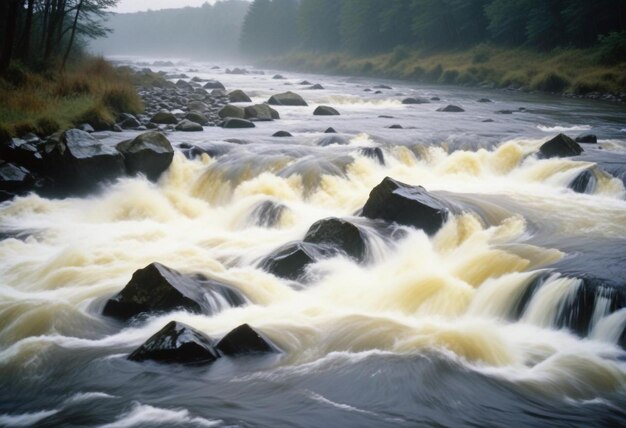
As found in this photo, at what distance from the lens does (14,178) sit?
12.6 m

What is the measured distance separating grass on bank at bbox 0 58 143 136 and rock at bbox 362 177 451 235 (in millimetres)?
9327

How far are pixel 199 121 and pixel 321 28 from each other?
234 feet

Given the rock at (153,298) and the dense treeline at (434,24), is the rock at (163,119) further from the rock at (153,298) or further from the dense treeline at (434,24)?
the dense treeline at (434,24)

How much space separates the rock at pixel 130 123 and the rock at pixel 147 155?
477cm

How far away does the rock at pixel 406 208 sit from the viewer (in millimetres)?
10617

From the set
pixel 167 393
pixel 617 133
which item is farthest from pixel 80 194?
pixel 617 133

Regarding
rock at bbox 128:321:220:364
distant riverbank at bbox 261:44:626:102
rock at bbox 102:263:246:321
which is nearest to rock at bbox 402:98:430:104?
distant riverbank at bbox 261:44:626:102

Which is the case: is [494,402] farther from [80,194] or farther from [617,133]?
[617,133]

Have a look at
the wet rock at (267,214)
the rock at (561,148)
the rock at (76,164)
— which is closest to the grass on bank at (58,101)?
the rock at (76,164)

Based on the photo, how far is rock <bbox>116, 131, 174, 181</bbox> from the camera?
1382 centimetres

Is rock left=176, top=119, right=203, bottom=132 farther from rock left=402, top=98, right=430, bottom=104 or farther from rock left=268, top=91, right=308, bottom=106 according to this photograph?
rock left=402, top=98, right=430, bottom=104

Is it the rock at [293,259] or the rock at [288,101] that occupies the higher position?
the rock at [288,101]

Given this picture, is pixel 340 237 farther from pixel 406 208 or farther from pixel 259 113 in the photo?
pixel 259 113

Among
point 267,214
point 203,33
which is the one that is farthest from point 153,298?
point 203,33
